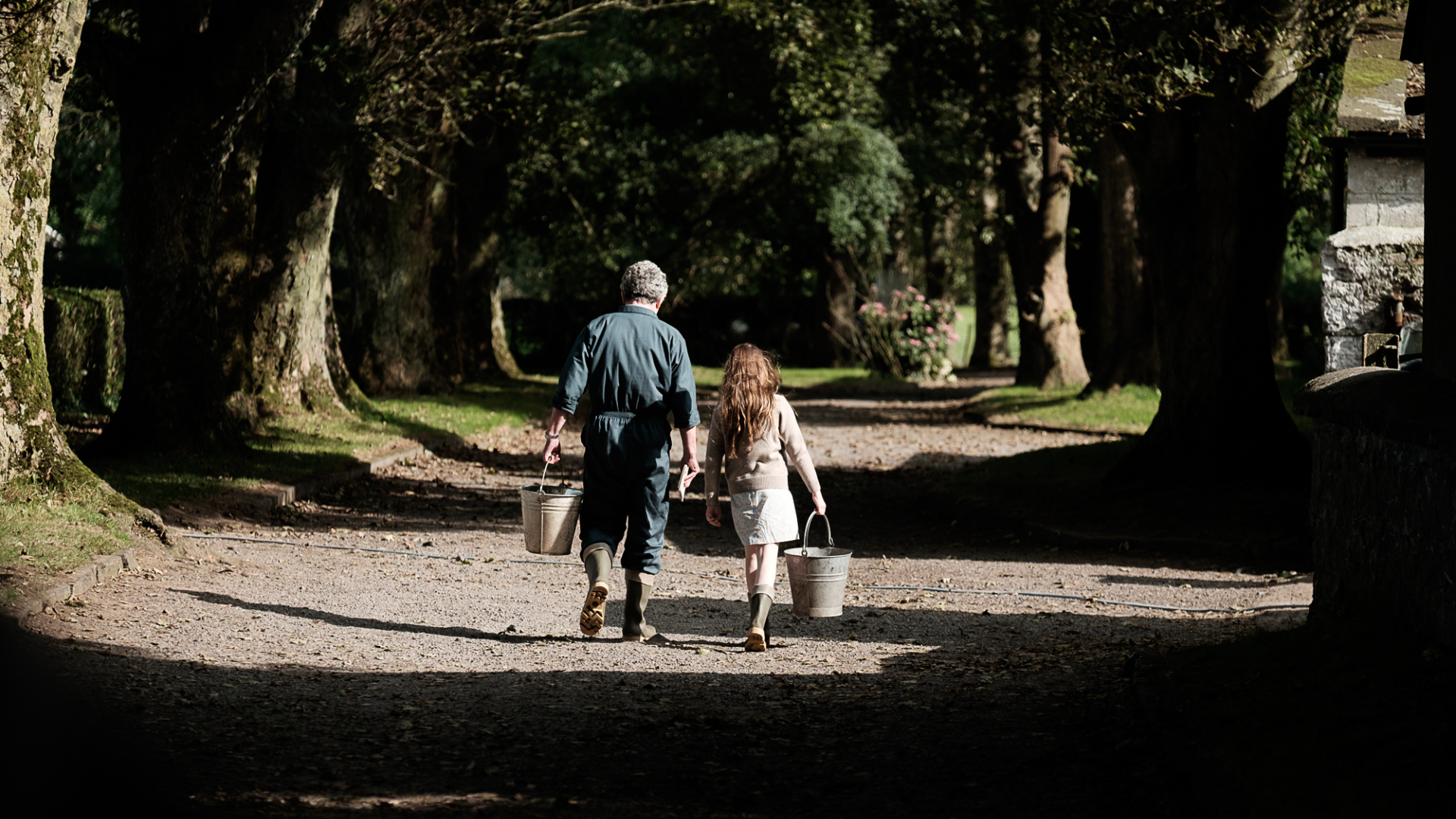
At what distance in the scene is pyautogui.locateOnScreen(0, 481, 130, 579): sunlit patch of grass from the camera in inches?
320

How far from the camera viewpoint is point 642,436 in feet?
25.1

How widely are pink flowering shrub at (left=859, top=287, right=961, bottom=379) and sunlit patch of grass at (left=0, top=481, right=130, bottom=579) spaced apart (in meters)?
26.4

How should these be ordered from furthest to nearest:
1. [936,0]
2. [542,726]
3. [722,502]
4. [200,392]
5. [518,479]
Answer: [936,0] < [518,479] < [722,502] < [200,392] < [542,726]

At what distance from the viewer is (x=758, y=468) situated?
7.63 metres

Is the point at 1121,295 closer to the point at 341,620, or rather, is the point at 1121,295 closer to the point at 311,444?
the point at 311,444

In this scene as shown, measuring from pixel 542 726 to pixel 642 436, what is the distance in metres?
2.12

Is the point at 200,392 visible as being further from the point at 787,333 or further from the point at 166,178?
the point at 787,333

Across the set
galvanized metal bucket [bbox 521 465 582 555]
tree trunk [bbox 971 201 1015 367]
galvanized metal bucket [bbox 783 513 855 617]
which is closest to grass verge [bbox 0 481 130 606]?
galvanized metal bucket [bbox 521 465 582 555]

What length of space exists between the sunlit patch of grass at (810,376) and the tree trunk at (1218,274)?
19.1 metres

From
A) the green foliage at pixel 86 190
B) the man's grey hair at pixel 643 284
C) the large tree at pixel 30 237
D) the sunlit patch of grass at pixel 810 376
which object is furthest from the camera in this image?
the sunlit patch of grass at pixel 810 376

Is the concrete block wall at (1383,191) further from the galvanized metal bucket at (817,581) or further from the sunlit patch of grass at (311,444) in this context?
the sunlit patch of grass at (311,444)

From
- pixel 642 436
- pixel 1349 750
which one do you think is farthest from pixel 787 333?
pixel 1349 750

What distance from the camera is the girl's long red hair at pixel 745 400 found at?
7.51 m

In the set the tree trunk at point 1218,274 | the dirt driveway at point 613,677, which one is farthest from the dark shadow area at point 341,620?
the tree trunk at point 1218,274
